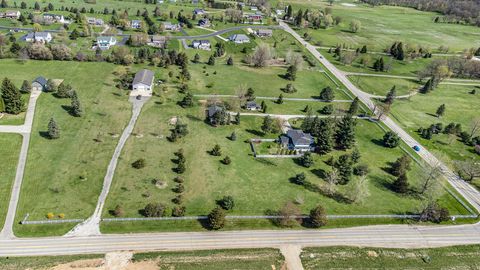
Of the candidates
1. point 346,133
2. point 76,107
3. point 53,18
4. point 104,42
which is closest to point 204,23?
point 104,42

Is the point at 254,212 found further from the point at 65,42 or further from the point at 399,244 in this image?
the point at 65,42

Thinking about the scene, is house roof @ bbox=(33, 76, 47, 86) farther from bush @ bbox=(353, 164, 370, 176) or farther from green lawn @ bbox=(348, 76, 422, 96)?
green lawn @ bbox=(348, 76, 422, 96)

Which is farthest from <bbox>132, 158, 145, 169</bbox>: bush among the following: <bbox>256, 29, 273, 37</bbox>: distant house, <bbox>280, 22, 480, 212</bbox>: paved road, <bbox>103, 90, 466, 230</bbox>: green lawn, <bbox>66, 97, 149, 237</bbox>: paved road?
<bbox>256, 29, 273, 37</bbox>: distant house

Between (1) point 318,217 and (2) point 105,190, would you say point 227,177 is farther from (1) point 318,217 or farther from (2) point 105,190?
(2) point 105,190

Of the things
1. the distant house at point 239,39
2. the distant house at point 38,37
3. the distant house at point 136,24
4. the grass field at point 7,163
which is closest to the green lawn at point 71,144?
the grass field at point 7,163

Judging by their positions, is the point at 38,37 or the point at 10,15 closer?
the point at 38,37
